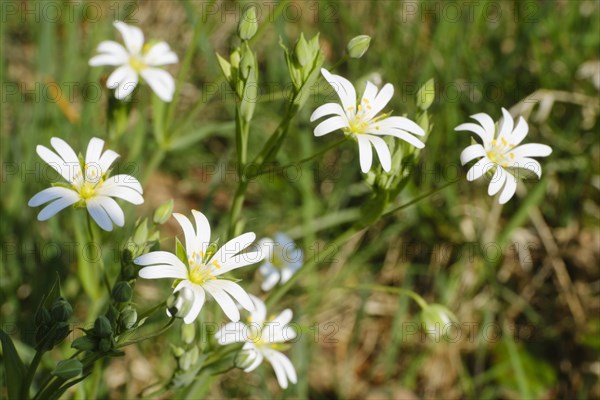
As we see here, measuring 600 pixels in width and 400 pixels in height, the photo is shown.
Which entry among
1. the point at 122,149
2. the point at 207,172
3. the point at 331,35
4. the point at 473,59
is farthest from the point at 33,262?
the point at 473,59

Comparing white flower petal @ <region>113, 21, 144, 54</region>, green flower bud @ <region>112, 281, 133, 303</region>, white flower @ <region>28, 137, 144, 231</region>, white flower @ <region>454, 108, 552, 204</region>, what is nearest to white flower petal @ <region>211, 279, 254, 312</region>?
green flower bud @ <region>112, 281, 133, 303</region>

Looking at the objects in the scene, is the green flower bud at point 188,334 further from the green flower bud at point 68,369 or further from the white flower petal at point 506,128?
the white flower petal at point 506,128

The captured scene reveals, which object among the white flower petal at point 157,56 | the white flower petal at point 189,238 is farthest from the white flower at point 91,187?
the white flower petal at point 157,56

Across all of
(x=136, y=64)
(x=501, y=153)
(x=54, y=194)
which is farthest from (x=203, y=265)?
(x=136, y=64)

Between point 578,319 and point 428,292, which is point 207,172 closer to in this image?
point 428,292

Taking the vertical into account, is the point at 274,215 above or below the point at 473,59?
below

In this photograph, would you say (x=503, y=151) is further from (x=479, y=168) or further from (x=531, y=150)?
(x=479, y=168)
